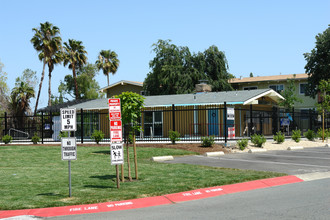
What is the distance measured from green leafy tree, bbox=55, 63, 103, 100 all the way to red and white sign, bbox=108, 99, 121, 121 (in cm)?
4415

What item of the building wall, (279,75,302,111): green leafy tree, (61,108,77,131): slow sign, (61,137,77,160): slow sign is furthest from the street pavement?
the building wall

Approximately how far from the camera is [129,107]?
37.5 ft

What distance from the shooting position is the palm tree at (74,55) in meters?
50.2

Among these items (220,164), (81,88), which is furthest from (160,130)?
(81,88)

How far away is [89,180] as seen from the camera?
11914 millimetres

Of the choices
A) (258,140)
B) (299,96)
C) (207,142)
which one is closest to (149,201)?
(207,142)

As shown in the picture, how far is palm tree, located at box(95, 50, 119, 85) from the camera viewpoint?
203ft

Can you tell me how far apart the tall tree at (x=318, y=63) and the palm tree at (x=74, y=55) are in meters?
26.4

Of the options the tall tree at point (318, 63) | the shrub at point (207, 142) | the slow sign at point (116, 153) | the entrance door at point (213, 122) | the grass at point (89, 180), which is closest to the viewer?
the grass at point (89, 180)

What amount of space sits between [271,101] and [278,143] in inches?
435

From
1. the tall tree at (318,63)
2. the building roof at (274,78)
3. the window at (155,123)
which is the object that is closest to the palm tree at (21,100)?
the window at (155,123)

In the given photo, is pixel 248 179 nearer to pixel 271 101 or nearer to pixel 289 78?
pixel 271 101

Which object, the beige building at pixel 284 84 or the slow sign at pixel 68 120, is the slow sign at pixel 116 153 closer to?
the slow sign at pixel 68 120

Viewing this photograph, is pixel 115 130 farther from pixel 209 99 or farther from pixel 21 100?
pixel 21 100
